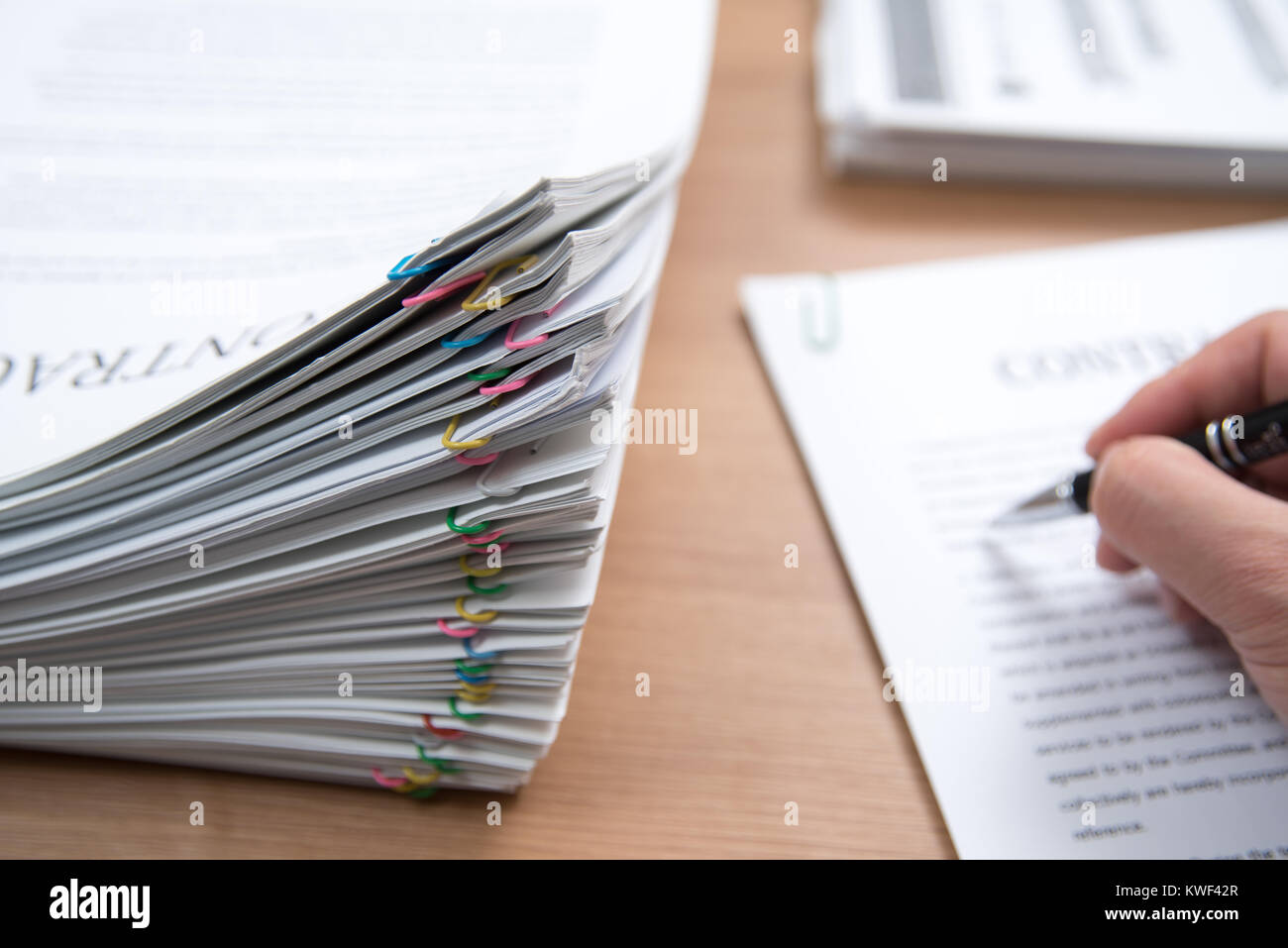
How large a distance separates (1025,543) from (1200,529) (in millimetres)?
103

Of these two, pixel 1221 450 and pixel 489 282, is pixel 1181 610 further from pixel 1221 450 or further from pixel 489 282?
pixel 489 282

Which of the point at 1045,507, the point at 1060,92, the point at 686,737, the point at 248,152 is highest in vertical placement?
the point at 1060,92

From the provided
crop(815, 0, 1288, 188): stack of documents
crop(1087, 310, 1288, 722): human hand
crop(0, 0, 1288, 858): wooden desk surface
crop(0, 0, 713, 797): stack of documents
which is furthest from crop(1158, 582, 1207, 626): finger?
crop(815, 0, 1288, 188): stack of documents

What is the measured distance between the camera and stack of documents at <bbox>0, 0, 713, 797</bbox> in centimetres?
30

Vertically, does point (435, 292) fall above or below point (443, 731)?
above

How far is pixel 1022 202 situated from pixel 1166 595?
0.38 m

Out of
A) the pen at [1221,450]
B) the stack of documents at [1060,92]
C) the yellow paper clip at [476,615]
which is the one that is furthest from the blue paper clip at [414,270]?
the stack of documents at [1060,92]

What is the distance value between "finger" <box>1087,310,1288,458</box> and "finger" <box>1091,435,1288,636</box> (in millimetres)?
61

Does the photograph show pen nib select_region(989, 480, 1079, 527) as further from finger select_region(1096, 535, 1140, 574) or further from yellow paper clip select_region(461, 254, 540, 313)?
yellow paper clip select_region(461, 254, 540, 313)

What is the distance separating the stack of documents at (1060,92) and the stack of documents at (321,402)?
0.26 m

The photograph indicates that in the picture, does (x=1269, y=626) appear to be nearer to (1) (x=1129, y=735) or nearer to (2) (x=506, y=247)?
(1) (x=1129, y=735)

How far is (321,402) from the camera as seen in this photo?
12.3 inches

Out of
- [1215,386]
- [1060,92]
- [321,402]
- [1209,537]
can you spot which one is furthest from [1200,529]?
[1060,92]
